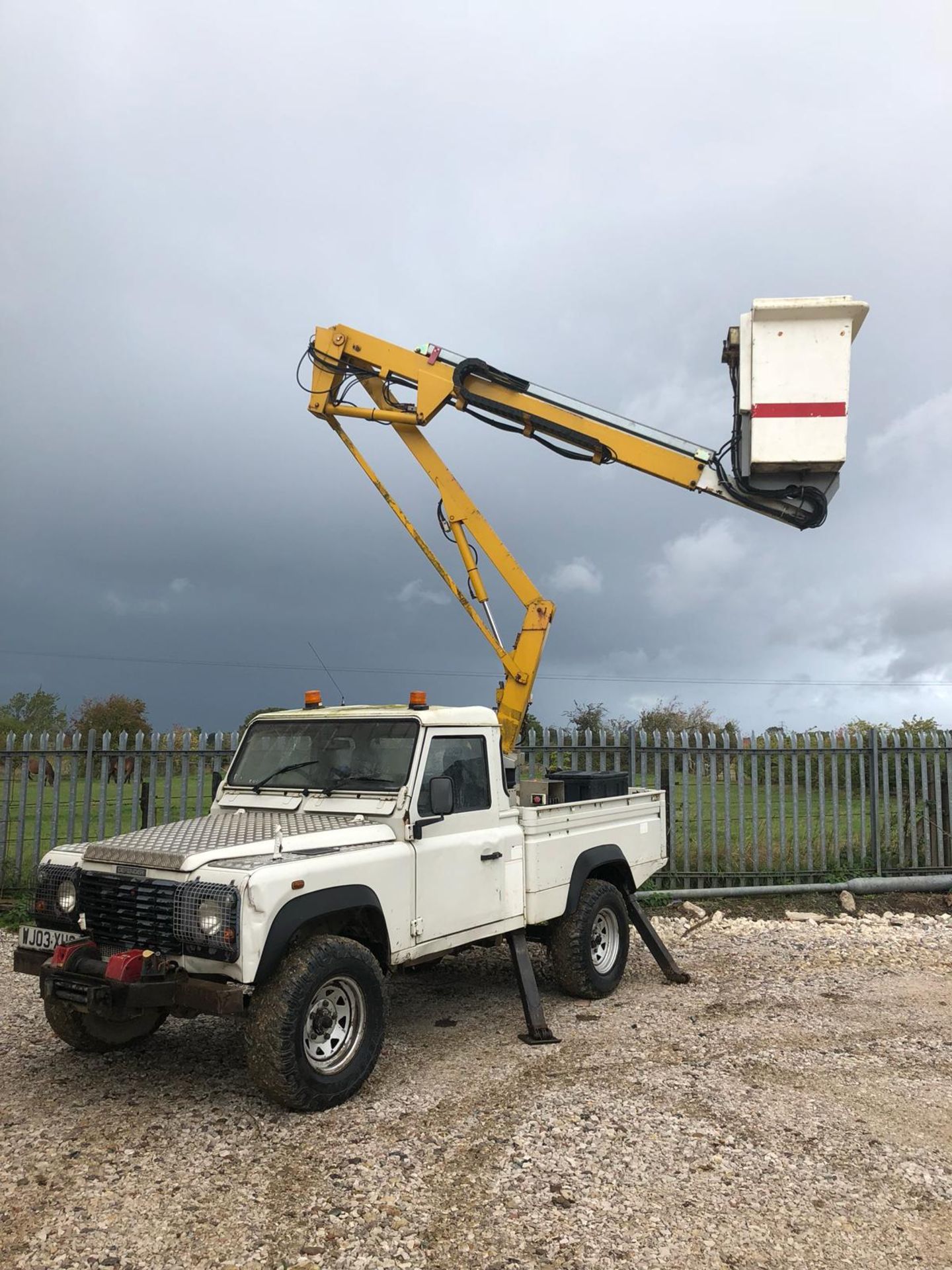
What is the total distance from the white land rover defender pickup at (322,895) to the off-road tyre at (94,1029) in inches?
0.5

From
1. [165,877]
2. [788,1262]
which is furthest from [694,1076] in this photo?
[165,877]

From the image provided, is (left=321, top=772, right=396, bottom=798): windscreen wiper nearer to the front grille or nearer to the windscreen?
the windscreen

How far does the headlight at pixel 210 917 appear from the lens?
4641mm

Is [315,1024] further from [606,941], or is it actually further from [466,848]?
[606,941]

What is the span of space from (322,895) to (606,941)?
138 inches

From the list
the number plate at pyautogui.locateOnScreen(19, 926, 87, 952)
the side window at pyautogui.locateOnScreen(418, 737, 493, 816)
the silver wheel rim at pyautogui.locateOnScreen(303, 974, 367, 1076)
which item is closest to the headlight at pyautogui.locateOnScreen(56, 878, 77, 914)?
the number plate at pyautogui.locateOnScreen(19, 926, 87, 952)

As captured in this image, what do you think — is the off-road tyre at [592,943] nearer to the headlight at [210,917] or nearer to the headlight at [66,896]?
the headlight at [210,917]

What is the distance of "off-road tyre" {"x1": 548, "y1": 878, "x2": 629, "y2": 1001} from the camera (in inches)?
282

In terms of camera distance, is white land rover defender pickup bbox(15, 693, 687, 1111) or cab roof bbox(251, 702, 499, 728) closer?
white land rover defender pickup bbox(15, 693, 687, 1111)

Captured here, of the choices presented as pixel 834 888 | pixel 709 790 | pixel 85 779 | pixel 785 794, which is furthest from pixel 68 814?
pixel 834 888

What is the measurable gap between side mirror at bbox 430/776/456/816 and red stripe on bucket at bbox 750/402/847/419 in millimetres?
3917

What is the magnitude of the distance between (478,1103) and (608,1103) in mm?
720

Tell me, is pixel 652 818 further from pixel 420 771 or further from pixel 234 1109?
pixel 234 1109

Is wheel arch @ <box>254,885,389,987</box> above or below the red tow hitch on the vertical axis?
above
